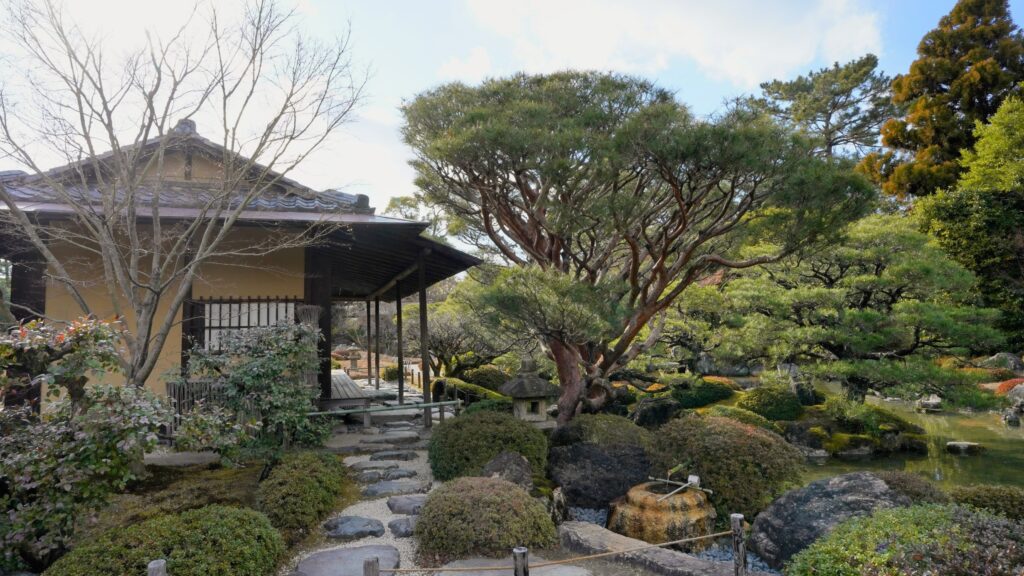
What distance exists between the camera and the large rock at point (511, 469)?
20.9ft

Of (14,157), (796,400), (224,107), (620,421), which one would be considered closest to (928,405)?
(796,400)

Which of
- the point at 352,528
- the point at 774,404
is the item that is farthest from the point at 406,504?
the point at 774,404

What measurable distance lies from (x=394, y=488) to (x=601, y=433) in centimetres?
282

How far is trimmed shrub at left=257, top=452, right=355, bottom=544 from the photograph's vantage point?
16.4ft

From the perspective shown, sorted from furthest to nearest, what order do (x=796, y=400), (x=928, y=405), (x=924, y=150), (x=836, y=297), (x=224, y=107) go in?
(x=924, y=150), (x=928, y=405), (x=796, y=400), (x=836, y=297), (x=224, y=107)

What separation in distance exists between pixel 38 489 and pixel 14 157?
152 inches

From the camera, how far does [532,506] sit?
519 centimetres

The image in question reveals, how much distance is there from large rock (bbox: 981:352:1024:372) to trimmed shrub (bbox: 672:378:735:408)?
8.28m

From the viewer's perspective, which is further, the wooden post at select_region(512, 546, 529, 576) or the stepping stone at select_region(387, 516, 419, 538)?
the stepping stone at select_region(387, 516, 419, 538)

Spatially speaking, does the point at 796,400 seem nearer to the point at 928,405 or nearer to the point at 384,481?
the point at 928,405

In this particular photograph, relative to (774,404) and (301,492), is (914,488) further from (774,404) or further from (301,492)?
(774,404)

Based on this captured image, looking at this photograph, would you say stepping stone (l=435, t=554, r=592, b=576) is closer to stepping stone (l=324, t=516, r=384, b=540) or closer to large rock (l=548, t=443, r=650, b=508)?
stepping stone (l=324, t=516, r=384, b=540)

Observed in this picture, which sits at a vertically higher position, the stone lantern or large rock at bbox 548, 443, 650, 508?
the stone lantern

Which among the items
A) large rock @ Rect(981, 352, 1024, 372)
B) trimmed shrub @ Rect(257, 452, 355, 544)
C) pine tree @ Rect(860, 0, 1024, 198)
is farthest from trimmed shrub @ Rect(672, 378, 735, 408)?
pine tree @ Rect(860, 0, 1024, 198)
